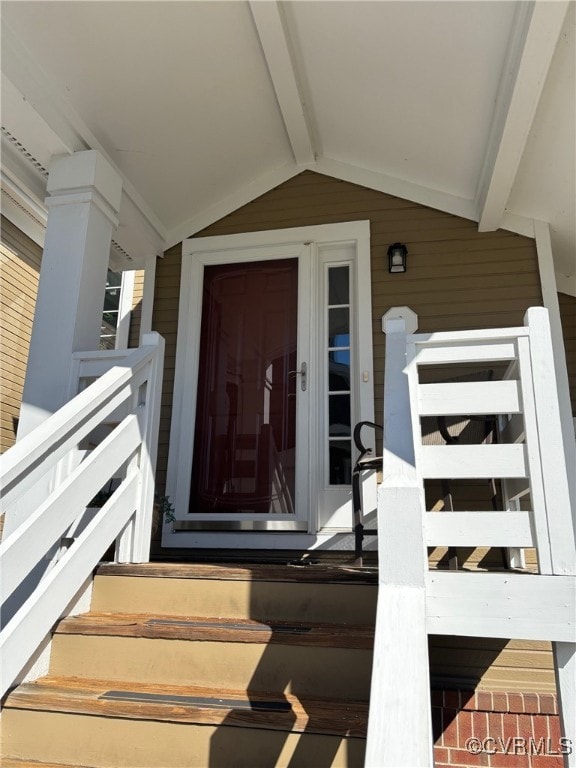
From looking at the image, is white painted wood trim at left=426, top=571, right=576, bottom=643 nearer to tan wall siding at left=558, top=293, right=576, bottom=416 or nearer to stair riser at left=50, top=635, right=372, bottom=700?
stair riser at left=50, top=635, right=372, bottom=700

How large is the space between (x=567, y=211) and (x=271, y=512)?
8.14 feet

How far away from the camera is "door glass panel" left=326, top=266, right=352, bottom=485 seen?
11.7ft

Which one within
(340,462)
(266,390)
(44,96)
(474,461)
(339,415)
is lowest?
(474,461)

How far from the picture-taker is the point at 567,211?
3389 mm

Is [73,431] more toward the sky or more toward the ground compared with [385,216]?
more toward the ground

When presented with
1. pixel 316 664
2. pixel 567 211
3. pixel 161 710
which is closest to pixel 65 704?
pixel 161 710

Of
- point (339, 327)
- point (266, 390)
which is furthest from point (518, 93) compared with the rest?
point (266, 390)

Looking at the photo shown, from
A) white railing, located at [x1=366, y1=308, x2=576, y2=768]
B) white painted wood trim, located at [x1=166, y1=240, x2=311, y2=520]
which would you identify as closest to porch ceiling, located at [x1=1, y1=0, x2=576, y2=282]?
white painted wood trim, located at [x1=166, y1=240, x2=311, y2=520]

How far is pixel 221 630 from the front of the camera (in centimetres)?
194

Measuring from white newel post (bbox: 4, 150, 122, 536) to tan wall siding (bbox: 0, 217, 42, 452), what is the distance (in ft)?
6.19

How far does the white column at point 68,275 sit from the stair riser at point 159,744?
55.6 inches

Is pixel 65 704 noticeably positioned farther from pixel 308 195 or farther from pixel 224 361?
pixel 308 195

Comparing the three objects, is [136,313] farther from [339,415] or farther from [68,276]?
[339,415]

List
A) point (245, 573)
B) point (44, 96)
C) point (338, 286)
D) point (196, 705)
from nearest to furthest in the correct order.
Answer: point (196, 705)
point (245, 573)
point (44, 96)
point (338, 286)
